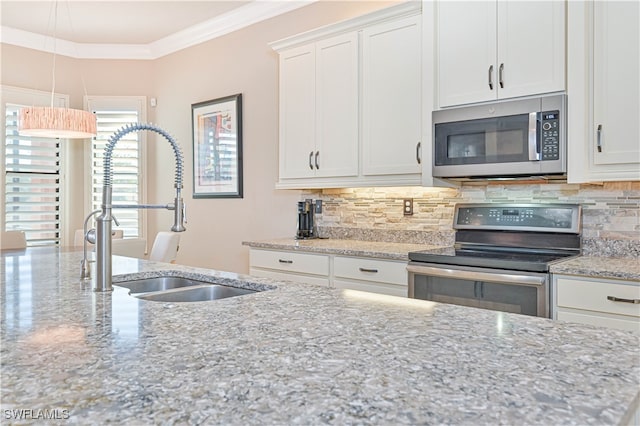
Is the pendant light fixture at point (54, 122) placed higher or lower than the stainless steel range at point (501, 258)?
higher

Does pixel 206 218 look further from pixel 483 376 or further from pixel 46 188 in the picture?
pixel 483 376

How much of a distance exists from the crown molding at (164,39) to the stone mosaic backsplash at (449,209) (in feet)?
5.27

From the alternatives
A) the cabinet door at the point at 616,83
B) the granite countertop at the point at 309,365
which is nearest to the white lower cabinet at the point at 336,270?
the cabinet door at the point at 616,83

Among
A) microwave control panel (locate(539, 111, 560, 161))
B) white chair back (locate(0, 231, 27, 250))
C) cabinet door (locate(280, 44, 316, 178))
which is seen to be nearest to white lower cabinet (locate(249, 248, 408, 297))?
cabinet door (locate(280, 44, 316, 178))

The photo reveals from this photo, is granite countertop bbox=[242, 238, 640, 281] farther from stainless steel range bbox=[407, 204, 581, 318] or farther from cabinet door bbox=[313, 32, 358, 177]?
cabinet door bbox=[313, 32, 358, 177]


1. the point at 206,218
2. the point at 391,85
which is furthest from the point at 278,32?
the point at 206,218

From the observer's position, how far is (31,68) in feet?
16.1

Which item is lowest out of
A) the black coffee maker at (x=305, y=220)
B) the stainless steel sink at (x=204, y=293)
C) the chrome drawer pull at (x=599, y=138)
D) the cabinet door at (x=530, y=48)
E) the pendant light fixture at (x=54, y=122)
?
the stainless steel sink at (x=204, y=293)

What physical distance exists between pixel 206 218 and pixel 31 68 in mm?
2306

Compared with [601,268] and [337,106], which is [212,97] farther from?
A: [601,268]

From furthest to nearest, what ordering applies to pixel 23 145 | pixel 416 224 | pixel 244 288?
pixel 23 145 → pixel 416 224 → pixel 244 288

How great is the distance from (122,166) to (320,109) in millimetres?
2757

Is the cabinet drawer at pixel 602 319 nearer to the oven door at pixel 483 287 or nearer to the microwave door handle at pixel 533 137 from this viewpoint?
the oven door at pixel 483 287

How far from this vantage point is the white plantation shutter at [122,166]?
5184 millimetres
